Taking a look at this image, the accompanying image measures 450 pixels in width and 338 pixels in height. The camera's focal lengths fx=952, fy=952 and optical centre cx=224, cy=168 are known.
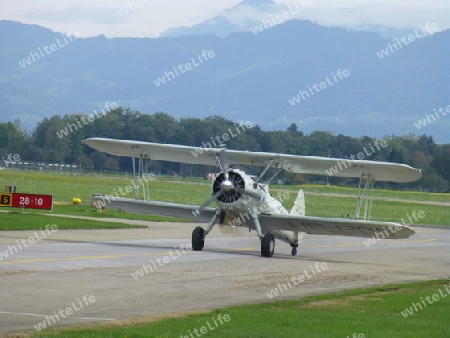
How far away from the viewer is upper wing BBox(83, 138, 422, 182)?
85.5 feet

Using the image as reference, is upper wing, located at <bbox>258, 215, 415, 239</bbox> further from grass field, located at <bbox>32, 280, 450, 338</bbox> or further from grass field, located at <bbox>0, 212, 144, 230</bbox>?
grass field, located at <bbox>32, 280, 450, 338</bbox>

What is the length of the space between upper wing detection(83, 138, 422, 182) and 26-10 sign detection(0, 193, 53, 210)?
24.4 feet

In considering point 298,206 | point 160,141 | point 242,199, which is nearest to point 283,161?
point 242,199

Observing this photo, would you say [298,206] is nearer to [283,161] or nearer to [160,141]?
[283,161]

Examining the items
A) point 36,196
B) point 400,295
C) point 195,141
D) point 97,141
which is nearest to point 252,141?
point 195,141

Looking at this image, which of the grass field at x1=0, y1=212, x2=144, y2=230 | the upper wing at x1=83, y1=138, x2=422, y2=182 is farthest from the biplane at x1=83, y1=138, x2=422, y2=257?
the grass field at x1=0, y1=212, x2=144, y2=230

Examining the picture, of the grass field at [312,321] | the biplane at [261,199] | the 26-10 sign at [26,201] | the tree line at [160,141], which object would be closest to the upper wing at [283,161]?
the biplane at [261,199]

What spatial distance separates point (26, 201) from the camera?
35.8 metres

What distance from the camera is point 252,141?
345ft

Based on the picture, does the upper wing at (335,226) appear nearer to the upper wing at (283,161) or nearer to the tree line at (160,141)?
the upper wing at (283,161)

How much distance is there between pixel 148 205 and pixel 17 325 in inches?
619

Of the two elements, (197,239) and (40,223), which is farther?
(40,223)

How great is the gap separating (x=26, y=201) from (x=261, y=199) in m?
12.8

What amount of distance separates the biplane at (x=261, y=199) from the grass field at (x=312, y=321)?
8637 millimetres
